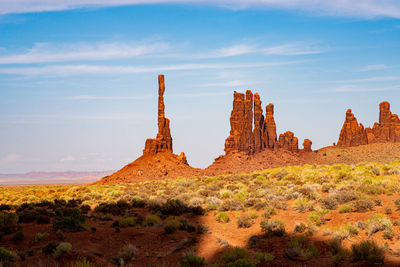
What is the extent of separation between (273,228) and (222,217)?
4573 mm

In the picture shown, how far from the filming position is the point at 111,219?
2250cm

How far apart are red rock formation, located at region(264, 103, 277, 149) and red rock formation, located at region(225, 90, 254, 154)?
26.2 ft

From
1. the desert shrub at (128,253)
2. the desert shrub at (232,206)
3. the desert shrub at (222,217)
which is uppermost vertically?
the desert shrub at (232,206)

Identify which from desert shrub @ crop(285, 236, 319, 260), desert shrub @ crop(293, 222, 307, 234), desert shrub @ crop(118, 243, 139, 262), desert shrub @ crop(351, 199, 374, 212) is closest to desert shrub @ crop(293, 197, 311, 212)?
desert shrub @ crop(351, 199, 374, 212)

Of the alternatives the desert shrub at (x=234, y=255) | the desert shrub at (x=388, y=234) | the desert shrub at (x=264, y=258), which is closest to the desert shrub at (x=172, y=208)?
the desert shrub at (x=234, y=255)

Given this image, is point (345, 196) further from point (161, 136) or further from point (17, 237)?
point (161, 136)

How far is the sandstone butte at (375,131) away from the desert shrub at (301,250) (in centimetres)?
9809

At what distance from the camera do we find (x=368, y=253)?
1139 cm

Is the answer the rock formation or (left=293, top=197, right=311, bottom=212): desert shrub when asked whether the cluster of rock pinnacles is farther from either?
(left=293, top=197, right=311, bottom=212): desert shrub

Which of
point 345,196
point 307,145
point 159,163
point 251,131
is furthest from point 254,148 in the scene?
point 345,196

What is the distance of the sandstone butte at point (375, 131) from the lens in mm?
103500

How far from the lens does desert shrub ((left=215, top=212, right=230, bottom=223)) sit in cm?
2042

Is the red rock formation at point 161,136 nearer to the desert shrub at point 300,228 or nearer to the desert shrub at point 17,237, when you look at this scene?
the desert shrub at point 17,237

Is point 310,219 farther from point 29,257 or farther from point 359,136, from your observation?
point 359,136
